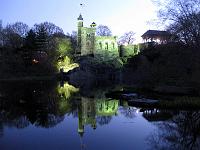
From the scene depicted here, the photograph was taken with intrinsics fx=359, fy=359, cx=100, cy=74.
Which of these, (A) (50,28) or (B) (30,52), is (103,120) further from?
(A) (50,28)

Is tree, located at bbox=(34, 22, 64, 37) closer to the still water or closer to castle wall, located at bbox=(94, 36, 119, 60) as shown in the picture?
castle wall, located at bbox=(94, 36, 119, 60)

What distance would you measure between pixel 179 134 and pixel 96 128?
17.3ft

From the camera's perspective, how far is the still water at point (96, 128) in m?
16.8

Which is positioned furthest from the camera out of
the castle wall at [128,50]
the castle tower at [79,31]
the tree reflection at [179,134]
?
the castle tower at [79,31]

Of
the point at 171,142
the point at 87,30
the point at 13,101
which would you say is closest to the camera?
the point at 171,142

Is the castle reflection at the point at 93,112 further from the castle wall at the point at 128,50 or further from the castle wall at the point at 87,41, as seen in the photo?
the castle wall at the point at 128,50

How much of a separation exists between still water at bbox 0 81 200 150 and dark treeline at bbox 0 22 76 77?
50579 millimetres

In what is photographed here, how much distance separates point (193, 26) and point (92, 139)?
66.0 ft

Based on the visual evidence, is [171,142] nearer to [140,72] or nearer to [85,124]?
[85,124]

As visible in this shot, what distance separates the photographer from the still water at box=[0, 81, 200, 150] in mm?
16812

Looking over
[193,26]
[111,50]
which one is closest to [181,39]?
[193,26]

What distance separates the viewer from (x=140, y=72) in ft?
172

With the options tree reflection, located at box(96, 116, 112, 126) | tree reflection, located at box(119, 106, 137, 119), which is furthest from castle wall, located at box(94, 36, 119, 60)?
tree reflection, located at box(96, 116, 112, 126)

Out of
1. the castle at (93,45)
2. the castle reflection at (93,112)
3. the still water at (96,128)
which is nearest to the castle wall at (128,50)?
the castle at (93,45)
